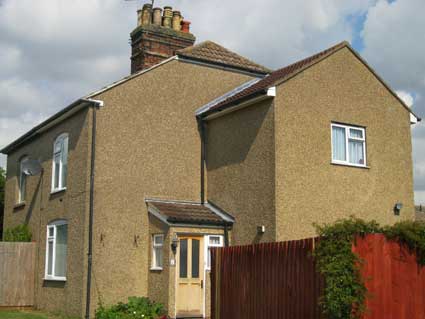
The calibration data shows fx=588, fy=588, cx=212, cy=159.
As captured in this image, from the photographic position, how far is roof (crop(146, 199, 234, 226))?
54.2 feet

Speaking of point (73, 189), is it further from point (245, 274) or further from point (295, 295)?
point (295, 295)

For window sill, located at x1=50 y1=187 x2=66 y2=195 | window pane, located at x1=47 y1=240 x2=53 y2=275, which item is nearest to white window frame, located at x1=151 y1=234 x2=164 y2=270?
window sill, located at x1=50 y1=187 x2=66 y2=195

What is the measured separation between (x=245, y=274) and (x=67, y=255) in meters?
8.31

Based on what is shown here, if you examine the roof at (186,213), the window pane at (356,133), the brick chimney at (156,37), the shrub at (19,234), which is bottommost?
the shrub at (19,234)

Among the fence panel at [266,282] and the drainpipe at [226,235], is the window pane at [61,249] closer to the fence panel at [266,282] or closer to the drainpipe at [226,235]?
the drainpipe at [226,235]

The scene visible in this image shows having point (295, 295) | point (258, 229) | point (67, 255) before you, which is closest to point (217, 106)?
point (258, 229)

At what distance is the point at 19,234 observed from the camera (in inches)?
845

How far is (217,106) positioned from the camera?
59.8 ft

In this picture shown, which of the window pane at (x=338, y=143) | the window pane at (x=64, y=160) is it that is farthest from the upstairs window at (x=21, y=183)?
the window pane at (x=338, y=143)

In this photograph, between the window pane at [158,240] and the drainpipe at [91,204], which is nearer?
the drainpipe at [91,204]

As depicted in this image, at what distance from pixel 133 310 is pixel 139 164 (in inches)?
172

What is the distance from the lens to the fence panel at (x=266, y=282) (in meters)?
9.70

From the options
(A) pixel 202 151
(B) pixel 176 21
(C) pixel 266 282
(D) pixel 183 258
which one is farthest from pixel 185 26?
(C) pixel 266 282

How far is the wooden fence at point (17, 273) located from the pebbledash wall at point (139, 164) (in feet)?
15.7
